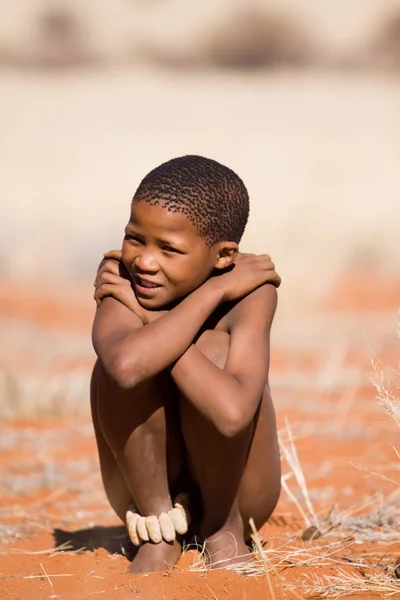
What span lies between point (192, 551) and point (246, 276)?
1.00m

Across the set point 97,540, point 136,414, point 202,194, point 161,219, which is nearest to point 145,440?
point 136,414

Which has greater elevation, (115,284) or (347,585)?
(115,284)

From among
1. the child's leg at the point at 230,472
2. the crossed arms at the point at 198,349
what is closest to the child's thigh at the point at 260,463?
the child's leg at the point at 230,472

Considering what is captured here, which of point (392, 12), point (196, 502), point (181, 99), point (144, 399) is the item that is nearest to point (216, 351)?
point (144, 399)

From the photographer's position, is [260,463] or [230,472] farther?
[260,463]

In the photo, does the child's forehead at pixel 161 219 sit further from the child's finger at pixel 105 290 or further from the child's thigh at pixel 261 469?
the child's thigh at pixel 261 469

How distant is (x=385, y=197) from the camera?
19719 mm

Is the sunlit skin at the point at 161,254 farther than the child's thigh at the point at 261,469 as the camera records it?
No

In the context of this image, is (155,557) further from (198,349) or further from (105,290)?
(105,290)

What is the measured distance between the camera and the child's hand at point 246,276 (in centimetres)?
363

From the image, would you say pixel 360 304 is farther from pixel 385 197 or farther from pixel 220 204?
pixel 220 204

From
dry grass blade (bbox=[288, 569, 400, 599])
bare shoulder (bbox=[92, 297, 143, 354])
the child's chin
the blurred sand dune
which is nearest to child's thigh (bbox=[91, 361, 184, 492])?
bare shoulder (bbox=[92, 297, 143, 354])

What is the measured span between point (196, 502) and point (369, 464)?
2146 mm

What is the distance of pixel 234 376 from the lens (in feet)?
11.3
